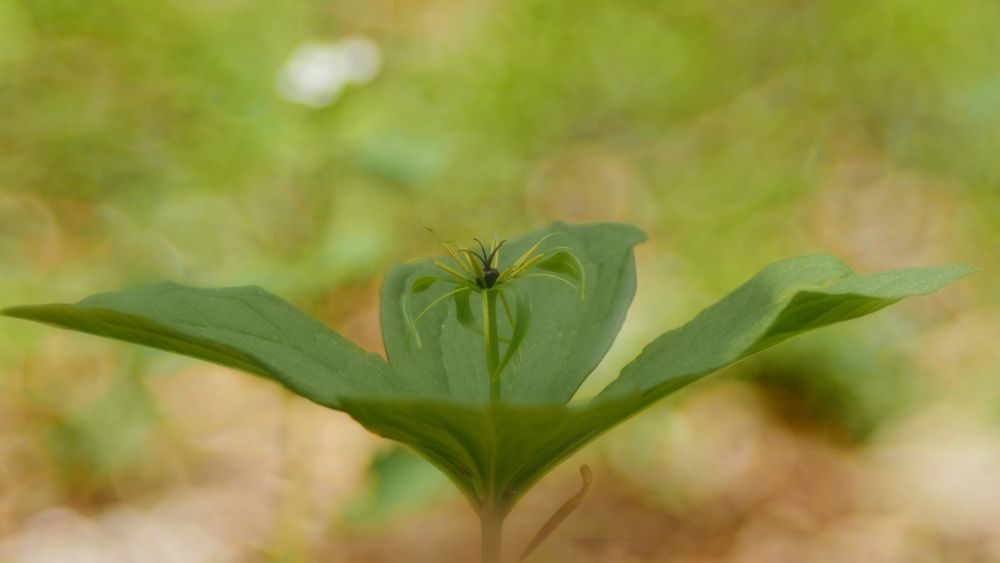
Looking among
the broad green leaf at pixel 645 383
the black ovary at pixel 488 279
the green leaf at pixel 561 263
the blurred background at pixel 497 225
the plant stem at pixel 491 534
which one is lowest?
the plant stem at pixel 491 534

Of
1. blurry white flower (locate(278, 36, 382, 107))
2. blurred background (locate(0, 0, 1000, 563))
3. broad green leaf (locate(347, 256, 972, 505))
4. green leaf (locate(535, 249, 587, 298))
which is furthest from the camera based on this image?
blurred background (locate(0, 0, 1000, 563))

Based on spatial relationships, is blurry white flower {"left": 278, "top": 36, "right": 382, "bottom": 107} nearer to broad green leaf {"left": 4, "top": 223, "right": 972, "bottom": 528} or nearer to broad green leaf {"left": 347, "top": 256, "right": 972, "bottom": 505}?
broad green leaf {"left": 4, "top": 223, "right": 972, "bottom": 528}

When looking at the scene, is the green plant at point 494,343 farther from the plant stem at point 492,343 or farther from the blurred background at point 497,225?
the blurred background at point 497,225

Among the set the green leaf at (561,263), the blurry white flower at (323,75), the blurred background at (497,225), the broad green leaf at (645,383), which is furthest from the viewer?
the blurred background at (497,225)

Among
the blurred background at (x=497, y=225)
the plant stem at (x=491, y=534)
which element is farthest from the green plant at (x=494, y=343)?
the blurred background at (x=497, y=225)

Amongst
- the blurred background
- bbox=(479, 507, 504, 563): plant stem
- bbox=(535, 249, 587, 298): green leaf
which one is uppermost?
the blurred background

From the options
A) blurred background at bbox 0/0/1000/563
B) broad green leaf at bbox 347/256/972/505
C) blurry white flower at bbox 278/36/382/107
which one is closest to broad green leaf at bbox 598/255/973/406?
broad green leaf at bbox 347/256/972/505

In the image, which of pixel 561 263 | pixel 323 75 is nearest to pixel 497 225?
pixel 323 75
